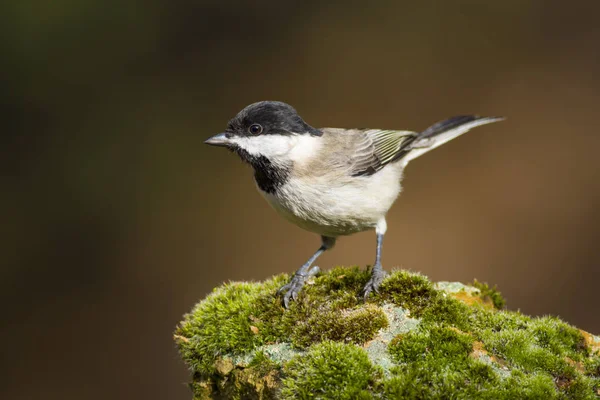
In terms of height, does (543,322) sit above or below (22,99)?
below

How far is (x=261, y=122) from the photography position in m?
3.84

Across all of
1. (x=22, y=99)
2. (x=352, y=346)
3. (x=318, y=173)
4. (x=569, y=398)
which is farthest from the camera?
(x=22, y=99)

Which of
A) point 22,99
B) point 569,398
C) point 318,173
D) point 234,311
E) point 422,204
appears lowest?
point 569,398

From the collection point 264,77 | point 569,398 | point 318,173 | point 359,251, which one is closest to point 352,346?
point 569,398

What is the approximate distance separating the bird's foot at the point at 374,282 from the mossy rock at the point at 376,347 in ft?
0.15

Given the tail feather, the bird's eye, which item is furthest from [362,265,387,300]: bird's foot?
A: the tail feather

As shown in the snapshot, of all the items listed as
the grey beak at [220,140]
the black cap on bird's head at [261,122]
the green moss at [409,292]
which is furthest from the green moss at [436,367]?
the grey beak at [220,140]

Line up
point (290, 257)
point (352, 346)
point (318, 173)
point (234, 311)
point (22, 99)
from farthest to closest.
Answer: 1. point (290, 257)
2. point (22, 99)
3. point (318, 173)
4. point (234, 311)
5. point (352, 346)

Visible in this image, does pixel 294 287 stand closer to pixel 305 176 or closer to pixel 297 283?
pixel 297 283

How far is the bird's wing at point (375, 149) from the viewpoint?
168 inches

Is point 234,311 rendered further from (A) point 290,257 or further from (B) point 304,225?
(A) point 290,257

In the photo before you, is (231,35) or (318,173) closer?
(318,173)

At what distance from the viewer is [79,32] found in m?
7.38

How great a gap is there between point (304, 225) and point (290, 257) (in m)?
3.98
